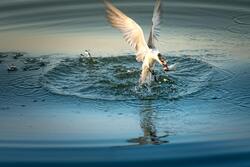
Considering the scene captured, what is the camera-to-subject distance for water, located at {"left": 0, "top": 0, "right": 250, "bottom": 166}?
27.2 feet

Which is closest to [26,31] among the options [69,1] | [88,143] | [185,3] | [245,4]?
[69,1]

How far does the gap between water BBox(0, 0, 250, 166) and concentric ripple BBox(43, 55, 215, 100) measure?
17 mm

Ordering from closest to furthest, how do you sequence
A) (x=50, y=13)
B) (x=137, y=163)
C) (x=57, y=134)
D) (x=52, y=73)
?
(x=137, y=163)
(x=57, y=134)
(x=52, y=73)
(x=50, y=13)

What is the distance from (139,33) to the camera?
10.2 metres

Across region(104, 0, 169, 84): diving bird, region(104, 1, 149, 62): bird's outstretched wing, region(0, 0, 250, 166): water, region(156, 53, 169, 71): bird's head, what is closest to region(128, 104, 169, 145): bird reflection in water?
region(0, 0, 250, 166): water

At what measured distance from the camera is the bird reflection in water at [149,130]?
853 cm

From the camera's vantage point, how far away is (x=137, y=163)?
7.96 metres

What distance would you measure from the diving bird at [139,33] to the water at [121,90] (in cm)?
47

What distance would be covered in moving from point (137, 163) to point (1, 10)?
847 cm

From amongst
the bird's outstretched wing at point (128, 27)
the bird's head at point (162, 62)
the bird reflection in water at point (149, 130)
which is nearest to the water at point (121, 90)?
the bird reflection in water at point (149, 130)

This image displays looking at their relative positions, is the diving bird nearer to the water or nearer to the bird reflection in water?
the water

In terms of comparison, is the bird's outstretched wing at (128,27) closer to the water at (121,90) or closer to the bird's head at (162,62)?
the bird's head at (162,62)

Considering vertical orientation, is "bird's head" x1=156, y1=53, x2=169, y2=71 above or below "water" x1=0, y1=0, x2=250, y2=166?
above

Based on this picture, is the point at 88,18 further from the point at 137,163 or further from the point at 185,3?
the point at 137,163
